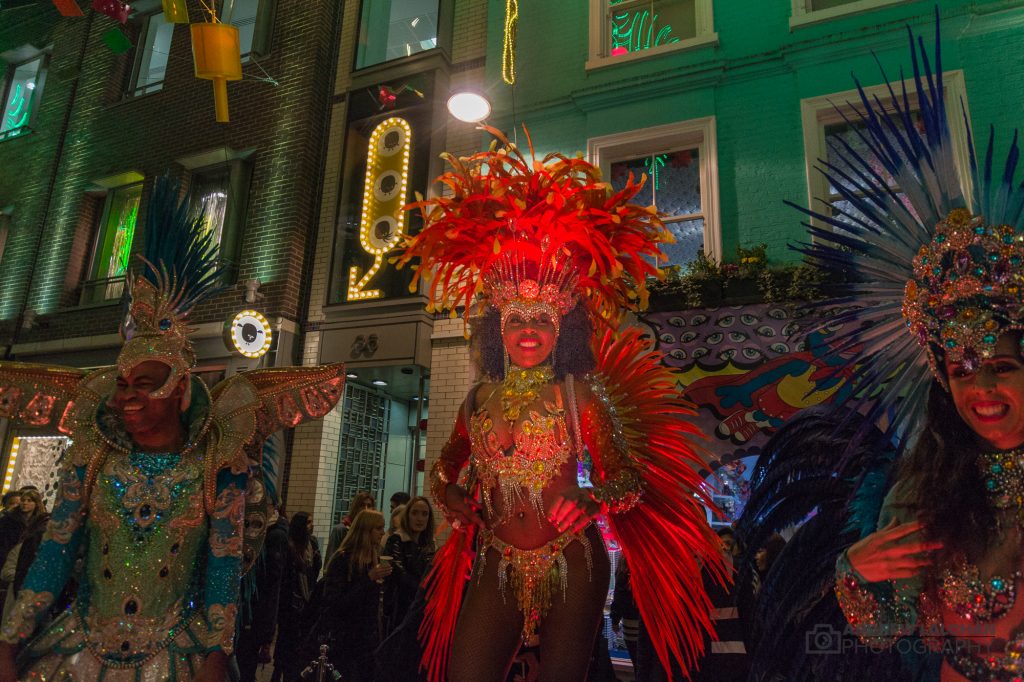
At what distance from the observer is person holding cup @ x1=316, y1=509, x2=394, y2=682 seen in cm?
444

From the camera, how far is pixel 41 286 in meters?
11.1

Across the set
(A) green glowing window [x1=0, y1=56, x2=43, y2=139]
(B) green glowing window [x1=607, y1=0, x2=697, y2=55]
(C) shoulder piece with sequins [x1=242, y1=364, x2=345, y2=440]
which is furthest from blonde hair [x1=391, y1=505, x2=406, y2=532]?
(A) green glowing window [x1=0, y1=56, x2=43, y2=139]

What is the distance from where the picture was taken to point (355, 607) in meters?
4.51

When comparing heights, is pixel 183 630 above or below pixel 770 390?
below

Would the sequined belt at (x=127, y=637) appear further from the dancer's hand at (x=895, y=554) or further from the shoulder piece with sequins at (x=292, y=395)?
the dancer's hand at (x=895, y=554)

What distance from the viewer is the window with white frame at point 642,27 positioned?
25.7 ft

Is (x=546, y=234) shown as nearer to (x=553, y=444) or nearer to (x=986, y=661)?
(x=553, y=444)

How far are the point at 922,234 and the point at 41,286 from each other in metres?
13.0

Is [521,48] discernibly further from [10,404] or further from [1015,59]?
[10,404]

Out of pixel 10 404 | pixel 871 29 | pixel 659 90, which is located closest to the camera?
pixel 10 404

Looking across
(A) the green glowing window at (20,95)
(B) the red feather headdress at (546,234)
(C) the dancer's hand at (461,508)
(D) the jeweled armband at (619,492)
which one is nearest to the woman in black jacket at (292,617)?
(C) the dancer's hand at (461,508)

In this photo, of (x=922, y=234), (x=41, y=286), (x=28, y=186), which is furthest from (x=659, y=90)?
(x=28, y=186)

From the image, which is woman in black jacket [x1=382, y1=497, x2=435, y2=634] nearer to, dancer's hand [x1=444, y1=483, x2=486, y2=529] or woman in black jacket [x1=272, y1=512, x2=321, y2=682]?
woman in black jacket [x1=272, y1=512, x2=321, y2=682]

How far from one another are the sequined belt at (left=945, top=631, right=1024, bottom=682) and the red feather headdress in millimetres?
1763
